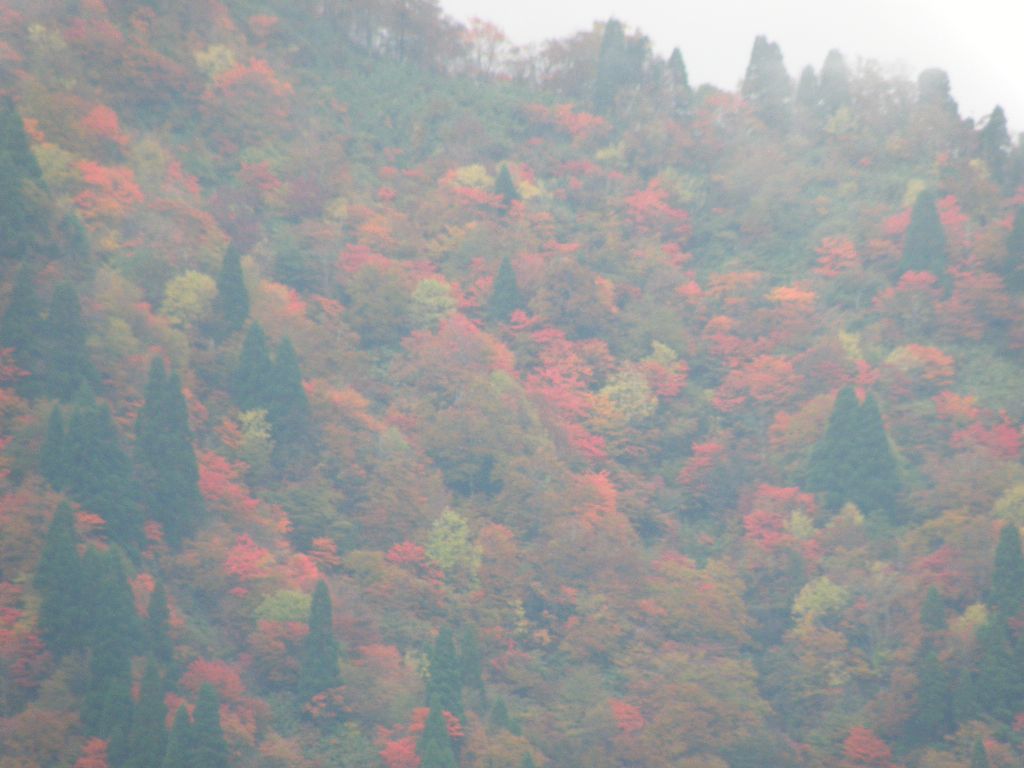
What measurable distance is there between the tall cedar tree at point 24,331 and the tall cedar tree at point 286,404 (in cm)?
1155

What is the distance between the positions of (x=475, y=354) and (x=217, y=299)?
46.0 feet

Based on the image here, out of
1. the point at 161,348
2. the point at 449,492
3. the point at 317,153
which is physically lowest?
the point at 449,492

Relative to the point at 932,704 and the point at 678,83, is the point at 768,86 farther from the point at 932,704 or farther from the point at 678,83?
the point at 932,704

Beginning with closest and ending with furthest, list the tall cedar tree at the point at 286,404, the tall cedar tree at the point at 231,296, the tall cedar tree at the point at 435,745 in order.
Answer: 1. the tall cedar tree at the point at 435,745
2. the tall cedar tree at the point at 286,404
3. the tall cedar tree at the point at 231,296

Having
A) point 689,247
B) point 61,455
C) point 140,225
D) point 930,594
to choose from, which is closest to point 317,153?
point 140,225

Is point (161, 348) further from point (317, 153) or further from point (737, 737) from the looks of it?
point (737, 737)

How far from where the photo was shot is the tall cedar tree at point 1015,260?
76.6 m

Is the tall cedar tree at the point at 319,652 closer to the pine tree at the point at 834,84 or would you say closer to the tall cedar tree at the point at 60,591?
the tall cedar tree at the point at 60,591

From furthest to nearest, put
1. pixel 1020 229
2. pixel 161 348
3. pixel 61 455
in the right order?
1. pixel 1020 229
2. pixel 161 348
3. pixel 61 455

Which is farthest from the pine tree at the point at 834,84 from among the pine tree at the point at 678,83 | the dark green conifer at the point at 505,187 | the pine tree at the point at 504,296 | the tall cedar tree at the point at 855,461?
the tall cedar tree at the point at 855,461

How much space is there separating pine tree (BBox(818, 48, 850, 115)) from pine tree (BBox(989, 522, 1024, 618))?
154ft

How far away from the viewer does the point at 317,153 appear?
289 ft

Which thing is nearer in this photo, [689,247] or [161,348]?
[161,348]

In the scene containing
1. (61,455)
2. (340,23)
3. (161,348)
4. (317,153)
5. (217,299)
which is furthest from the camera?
(340,23)
